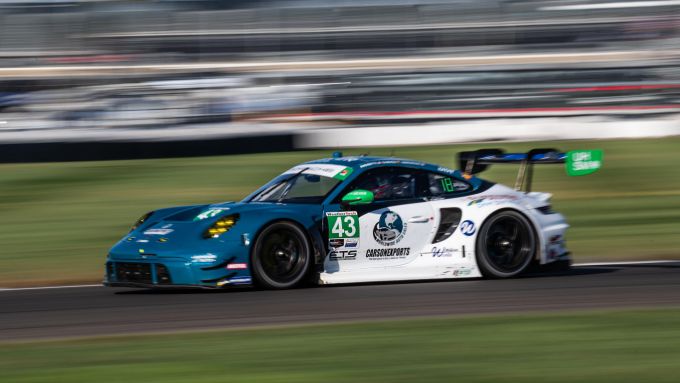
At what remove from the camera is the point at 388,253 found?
8578 millimetres

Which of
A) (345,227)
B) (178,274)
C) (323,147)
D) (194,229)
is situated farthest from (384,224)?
(323,147)

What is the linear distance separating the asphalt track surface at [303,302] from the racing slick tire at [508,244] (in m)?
0.16

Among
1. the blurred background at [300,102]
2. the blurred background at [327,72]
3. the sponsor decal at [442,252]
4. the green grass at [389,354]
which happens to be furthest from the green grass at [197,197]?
the green grass at [389,354]

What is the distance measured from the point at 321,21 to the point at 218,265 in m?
24.4

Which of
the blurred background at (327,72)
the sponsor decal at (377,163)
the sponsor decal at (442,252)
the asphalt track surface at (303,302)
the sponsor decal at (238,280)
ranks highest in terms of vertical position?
the blurred background at (327,72)

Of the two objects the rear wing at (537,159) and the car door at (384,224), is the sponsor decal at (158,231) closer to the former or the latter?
the car door at (384,224)

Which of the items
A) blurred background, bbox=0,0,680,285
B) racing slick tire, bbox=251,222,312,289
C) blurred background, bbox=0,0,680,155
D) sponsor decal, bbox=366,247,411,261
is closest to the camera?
racing slick tire, bbox=251,222,312,289

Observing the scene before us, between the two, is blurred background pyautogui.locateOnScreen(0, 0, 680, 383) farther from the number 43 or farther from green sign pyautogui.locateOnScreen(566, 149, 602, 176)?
green sign pyautogui.locateOnScreen(566, 149, 602, 176)

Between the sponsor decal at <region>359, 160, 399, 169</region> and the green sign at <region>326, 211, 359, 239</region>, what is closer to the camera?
the green sign at <region>326, 211, 359, 239</region>

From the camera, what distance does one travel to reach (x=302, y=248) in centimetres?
819

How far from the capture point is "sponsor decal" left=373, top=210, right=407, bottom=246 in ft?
28.0

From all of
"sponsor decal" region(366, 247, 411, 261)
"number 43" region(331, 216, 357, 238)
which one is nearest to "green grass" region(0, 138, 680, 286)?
"number 43" region(331, 216, 357, 238)

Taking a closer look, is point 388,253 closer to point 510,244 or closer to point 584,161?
point 510,244

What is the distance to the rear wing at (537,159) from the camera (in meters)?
8.93
